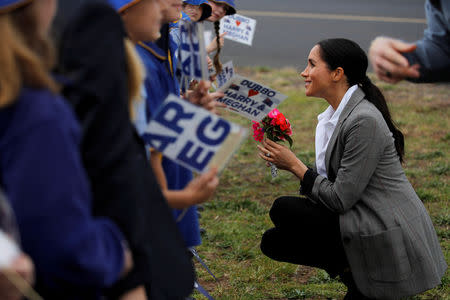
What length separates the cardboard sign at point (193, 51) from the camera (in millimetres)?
2303

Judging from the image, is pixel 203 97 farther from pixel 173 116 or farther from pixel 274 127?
pixel 274 127

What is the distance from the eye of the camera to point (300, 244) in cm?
342

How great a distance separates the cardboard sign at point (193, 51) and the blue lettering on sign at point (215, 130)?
1.56ft

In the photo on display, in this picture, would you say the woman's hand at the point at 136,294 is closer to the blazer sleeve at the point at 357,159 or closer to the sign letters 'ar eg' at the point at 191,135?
the sign letters 'ar eg' at the point at 191,135

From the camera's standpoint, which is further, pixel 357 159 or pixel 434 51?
pixel 357 159

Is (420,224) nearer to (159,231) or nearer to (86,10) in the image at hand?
(159,231)

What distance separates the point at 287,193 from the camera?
5410 mm

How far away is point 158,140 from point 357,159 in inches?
58.8

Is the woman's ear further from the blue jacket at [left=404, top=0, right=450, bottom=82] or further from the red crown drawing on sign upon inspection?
the blue jacket at [left=404, top=0, right=450, bottom=82]

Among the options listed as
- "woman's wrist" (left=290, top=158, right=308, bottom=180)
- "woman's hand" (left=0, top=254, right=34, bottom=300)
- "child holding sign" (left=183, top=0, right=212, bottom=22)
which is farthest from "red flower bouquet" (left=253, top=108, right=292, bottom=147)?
"woman's hand" (left=0, top=254, right=34, bottom=300)

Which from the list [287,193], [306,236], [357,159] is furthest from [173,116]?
[287,193]

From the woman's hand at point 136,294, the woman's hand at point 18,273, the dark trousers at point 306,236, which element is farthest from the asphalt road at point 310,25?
the woman's hand at point 18,273

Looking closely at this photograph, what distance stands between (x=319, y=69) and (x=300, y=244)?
99cm

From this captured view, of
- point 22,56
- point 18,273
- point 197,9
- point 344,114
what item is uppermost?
point 22,56
